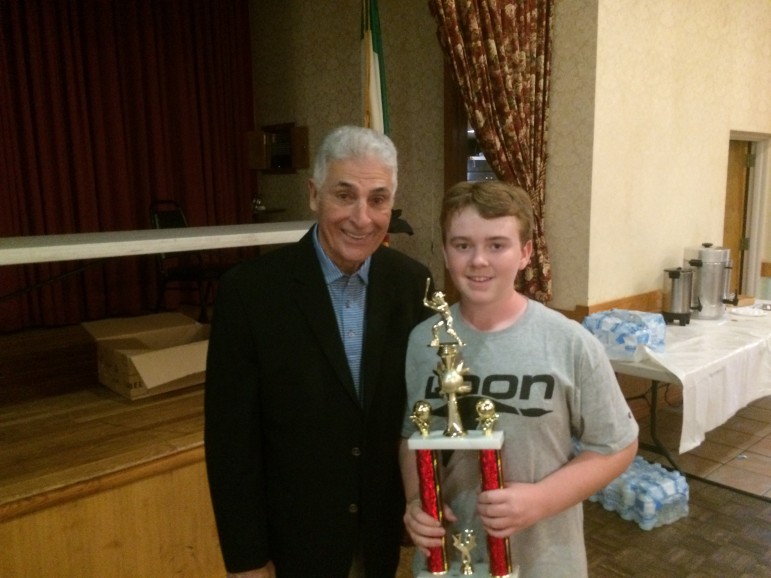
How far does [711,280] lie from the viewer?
127 inches

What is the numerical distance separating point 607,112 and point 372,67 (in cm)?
118

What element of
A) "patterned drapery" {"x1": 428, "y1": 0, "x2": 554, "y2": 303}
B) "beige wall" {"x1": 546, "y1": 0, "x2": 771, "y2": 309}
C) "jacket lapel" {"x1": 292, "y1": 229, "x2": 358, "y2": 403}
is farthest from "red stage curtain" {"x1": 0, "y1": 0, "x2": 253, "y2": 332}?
"jacket lapel" {"x1": 292, "y1": 229, "x2": 358, "y2": 403}

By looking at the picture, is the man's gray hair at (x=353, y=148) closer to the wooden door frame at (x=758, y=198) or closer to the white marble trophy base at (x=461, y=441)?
the white marble trophy base at (x=461, y=441)

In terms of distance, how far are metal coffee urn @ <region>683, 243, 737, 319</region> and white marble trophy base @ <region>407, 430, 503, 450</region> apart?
2747mm

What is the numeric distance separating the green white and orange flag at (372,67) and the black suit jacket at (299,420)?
7.09 ft

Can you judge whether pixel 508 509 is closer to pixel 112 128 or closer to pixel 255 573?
pixel 255 573

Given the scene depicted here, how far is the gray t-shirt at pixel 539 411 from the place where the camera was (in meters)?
0.99

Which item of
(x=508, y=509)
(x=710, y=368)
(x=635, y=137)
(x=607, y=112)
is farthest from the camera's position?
(x=635, y=137)

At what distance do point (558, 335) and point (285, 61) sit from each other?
183 inches

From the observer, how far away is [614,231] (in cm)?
313

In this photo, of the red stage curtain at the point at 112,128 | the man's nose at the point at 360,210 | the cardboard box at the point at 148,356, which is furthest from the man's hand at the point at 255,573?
the red stage curtain at the point at 112,128

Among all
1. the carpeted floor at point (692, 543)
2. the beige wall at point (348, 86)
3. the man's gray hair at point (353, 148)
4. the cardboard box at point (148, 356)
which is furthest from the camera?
the beige wall at point (348, 86)

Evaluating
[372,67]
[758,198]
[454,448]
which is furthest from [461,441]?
[758,198]

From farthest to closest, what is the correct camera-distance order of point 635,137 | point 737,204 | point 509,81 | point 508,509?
1. point 737,204
2. point 635,137
3. point 509,81
4. point 508,509
